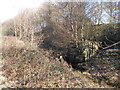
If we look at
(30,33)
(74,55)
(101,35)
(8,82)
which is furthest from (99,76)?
(30,33)

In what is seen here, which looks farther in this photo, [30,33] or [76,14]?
[30,33]

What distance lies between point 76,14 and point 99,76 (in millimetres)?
5322

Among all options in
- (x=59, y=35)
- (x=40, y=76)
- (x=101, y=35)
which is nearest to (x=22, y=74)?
(x=40, y=76)

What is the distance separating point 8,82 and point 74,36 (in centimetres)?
701

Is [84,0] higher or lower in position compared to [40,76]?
higher

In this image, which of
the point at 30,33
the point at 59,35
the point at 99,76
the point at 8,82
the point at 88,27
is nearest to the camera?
the point at 8,82

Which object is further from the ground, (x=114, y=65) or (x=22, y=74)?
(x=22, y=74)

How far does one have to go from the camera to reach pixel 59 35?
34.2 ft

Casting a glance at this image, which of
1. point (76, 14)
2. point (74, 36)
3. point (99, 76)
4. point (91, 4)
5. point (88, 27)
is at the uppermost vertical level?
point (91, 4)

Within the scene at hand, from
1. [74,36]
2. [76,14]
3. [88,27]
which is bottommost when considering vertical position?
[74,36]

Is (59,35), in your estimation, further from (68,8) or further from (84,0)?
(84,0)

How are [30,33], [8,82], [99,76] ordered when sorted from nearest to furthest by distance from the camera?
[8,82] → [99,76] → [30,33]

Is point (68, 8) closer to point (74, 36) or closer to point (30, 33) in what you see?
point (74, 36)

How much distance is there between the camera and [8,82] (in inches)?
134
